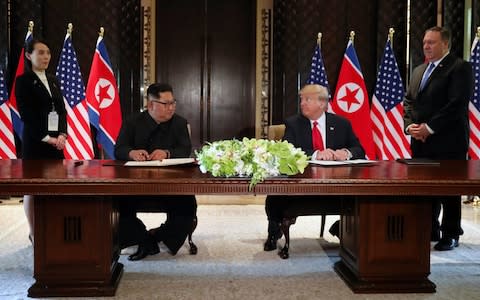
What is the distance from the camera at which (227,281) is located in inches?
112

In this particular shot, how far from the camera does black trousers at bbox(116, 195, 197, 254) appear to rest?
10.5 ft

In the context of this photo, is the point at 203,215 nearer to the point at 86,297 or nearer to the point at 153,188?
the point at 86,297

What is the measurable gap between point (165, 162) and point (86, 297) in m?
0.77

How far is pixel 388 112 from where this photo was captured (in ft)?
18.2

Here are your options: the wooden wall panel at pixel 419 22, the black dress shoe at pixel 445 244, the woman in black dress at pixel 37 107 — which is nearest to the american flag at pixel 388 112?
the wooden wall panel at pixel 419 22

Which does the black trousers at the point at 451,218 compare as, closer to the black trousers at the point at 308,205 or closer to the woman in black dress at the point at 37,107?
the black trousers at the point at 308,205

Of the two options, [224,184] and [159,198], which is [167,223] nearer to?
[159,198]

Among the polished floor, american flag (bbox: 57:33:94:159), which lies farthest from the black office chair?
american flag (bbox: 57:33:94:159)

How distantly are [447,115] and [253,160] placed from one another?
72.9 inches

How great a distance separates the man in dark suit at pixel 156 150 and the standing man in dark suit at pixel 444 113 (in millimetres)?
1598

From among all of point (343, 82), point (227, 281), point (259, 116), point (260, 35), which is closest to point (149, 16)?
point (260, 35)

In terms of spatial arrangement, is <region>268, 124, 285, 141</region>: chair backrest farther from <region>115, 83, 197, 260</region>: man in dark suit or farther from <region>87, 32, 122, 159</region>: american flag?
<region>87, 32, 122, 159</region>: american flag

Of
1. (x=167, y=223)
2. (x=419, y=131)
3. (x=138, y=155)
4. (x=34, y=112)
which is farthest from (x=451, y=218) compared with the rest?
(x=34, y=112)

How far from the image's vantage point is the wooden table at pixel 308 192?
7.52 ft
